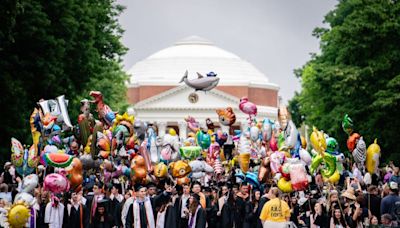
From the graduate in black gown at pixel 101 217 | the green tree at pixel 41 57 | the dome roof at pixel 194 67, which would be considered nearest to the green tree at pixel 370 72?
the green tree at pixel 41 57

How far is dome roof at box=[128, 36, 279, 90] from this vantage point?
494 feet

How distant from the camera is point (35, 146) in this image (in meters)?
31.3

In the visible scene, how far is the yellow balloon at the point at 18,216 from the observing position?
2190 cm

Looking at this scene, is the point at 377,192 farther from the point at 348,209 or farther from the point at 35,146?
the point at 35,146

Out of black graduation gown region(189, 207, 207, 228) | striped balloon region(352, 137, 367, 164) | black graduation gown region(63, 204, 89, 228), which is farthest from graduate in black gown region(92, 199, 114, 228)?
striped balloon region(352, 137, 367, 164)

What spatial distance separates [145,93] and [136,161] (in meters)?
119

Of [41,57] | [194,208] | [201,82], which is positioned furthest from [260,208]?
[41,57]

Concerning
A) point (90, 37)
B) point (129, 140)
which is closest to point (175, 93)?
point (90, 37)

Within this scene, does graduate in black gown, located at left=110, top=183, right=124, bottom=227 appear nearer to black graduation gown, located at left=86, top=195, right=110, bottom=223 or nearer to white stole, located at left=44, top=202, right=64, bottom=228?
black graduation gown, located at left=86, top=195, right=110, bottom=223

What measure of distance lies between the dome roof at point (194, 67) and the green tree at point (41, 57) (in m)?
94.3

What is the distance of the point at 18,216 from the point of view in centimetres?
2192

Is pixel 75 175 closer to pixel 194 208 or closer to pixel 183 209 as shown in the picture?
pixel 183 209

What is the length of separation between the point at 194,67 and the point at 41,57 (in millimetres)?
107931

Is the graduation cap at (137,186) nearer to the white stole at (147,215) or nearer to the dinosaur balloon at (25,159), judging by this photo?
the white stole at (147,215)
